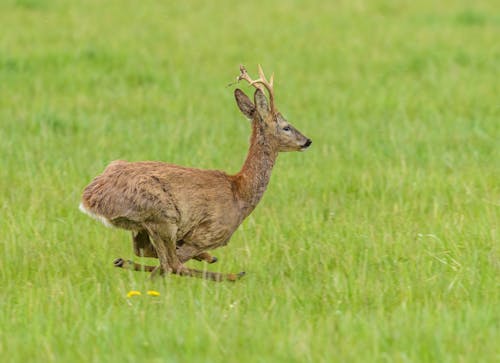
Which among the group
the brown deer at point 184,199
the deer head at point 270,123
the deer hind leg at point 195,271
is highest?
the deer head at point 270,123

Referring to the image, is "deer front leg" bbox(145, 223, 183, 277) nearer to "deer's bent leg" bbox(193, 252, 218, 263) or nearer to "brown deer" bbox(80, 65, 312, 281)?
"brown deer" bbox(80, 65, 312, 281)

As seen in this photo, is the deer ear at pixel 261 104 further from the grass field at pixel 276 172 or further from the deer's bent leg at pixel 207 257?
the deer's bent leg at pixel 207 257

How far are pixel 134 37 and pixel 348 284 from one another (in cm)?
887

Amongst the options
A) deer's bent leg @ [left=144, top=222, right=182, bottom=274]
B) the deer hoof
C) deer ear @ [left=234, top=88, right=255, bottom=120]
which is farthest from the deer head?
the deer hoof

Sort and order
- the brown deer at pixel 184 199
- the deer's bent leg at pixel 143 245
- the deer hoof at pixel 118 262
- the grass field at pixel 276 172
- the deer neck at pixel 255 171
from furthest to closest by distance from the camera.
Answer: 1. the deer neck at pixel 255 171
2. the deer's bent leg at pixel 143 245
3. the deer hoof at pixel 118 262
4. the brown deer at pixel 184 199
5. the grass field at pixel 276 172

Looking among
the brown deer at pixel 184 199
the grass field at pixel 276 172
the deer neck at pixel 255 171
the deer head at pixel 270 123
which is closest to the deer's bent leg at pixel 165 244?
the brown deer at pixel 184 199

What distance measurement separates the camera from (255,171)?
21.6ft

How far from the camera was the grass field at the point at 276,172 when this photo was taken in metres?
4.93

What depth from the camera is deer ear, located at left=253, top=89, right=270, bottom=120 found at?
6.56m

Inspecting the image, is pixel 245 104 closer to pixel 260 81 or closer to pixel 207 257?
pixel 260 81

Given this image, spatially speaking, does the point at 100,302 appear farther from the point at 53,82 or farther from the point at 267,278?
the point at 53,82

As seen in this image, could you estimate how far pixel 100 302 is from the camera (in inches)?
215

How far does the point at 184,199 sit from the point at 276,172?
2.52 metres

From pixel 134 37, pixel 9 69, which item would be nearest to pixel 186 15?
pixel 134 37
